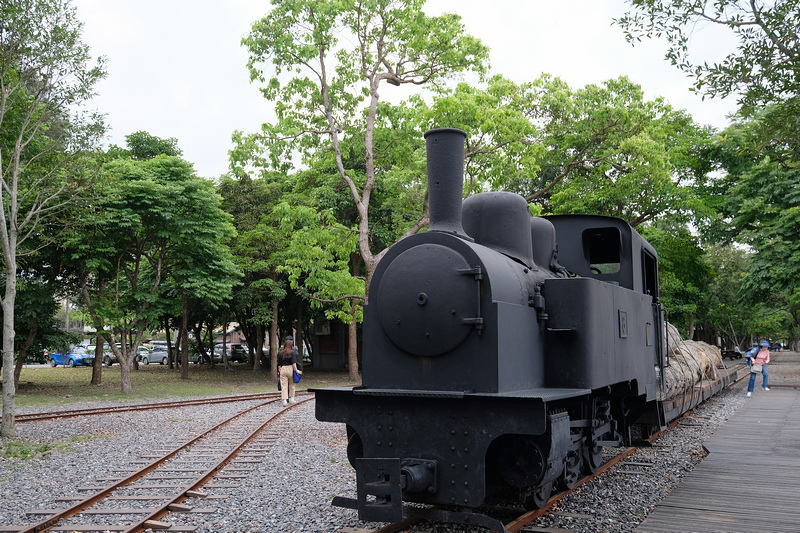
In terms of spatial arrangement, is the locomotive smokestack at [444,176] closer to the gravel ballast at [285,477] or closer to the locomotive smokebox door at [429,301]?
the locomotive smokebox door at [429,301]

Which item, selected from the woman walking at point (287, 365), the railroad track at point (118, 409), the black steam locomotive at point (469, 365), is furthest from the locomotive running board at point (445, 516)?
the railroad track at point (118, 409)

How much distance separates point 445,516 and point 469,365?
1185 millimetres

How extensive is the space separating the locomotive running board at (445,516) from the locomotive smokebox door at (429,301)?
126 centimetres

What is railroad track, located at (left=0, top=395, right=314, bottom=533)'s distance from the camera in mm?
5566

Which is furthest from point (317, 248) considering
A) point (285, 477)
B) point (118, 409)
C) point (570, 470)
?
point (570, 470)

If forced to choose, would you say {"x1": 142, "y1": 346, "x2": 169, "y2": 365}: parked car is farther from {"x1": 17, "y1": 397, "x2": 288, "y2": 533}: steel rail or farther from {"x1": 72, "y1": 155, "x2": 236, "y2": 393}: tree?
{"x1": 17, "y1": 397, "x2": 288, "y2": 533}: steel rail

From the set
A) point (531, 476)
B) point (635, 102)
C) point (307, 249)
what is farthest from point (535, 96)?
point (531, 476)

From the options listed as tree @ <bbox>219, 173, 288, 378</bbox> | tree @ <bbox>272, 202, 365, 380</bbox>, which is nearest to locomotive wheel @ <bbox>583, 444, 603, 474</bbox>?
tree @ <bbox>272, 202, 365, 380</bbox>

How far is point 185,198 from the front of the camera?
19703 mm

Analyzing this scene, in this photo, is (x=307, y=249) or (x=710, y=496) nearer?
(x=710, y=496)

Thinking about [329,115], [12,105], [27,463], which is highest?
[329,115]

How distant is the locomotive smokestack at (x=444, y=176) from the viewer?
5.77 m

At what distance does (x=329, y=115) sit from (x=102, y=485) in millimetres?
10122

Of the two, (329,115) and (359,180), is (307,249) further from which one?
(359,180)
